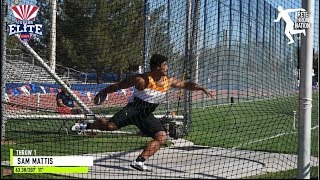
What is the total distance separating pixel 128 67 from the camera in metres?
13.3

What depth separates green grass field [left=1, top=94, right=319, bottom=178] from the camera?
10578mm

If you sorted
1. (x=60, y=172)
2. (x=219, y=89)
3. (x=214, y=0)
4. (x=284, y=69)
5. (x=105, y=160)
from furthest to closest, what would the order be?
(x=219, y=89) → (x=284, y=69) → (x=214, y=0) → (x=105, y=160) → (x=60, y=172)

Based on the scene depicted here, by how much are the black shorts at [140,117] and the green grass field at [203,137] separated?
1.88 m

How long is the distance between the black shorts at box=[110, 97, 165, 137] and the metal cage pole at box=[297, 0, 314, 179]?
7.89ft

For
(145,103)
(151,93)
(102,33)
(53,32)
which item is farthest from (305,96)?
(53,32)

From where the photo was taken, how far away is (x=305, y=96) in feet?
21.7

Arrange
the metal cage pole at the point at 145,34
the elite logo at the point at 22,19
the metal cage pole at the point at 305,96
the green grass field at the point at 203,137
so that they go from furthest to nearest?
1. the metal cage pole at the point at 145,34
2. the elite logo at the point at 22,19
3. the green grass field at the point at 203,137
4. the metal cage pole at the point at 305,96

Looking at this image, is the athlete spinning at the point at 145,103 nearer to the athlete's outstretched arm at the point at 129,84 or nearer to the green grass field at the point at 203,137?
the athlete's outstretched arm at the point at 129,84

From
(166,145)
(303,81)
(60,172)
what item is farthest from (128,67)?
(303,81)

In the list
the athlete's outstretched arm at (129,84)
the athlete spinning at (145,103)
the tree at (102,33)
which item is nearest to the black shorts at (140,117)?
the athlete spinning at (145,103)

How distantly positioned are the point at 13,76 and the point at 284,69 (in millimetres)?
7381

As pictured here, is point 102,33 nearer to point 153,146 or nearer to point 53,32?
point 53,32

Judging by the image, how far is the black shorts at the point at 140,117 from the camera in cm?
811

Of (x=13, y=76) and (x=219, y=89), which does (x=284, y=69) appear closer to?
(x=219, y=89)
